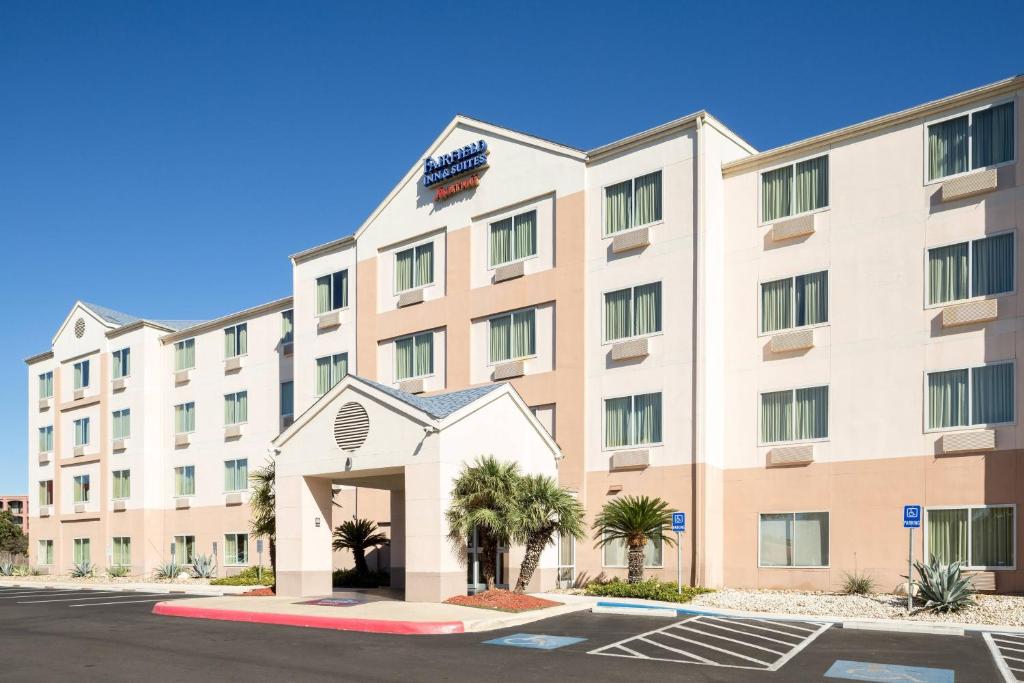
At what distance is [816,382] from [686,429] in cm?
391

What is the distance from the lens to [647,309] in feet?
99.2

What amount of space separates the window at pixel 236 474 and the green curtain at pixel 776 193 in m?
26.6

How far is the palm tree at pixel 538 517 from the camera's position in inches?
977

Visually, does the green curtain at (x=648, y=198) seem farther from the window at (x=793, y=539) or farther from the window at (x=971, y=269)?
the window at (x=793, y=539)

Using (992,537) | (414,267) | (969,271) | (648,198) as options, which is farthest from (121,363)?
(992,537)

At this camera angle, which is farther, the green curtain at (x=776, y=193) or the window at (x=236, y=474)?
the window at (x=236, y=474)

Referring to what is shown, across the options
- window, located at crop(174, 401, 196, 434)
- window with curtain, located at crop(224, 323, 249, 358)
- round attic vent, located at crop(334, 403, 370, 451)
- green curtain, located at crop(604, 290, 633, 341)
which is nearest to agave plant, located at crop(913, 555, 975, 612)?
green curtain, located at crop(604, 290, 633, 341)

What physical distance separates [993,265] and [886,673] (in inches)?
548

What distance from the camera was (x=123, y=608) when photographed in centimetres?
2816

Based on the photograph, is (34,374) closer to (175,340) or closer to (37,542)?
(37,542)

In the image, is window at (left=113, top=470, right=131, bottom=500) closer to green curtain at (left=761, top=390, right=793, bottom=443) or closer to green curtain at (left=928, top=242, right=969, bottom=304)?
green curtain at (left=761, top=390, right=793, bottom=443)

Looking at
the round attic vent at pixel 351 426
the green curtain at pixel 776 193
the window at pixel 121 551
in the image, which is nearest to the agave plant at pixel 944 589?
the green curtain at pixel 776 193

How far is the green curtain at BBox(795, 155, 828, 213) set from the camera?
28.4 m

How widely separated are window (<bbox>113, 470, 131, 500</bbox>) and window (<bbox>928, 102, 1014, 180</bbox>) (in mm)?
40565
